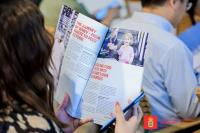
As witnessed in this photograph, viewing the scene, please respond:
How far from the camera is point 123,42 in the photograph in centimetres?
136

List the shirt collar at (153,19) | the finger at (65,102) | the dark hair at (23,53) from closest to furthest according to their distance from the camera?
the dark hair at (23,53)
the finger at (65,102)
the shirt collar at (153,19)

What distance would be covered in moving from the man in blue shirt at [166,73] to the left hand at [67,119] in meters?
0.48

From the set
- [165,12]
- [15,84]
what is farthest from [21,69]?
[165,12]

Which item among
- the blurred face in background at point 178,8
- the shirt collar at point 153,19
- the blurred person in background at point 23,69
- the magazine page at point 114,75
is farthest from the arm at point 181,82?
the blurred person in background at point 23,69

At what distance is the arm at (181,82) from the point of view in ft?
6.13

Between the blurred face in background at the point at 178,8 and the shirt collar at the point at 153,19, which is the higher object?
the blurred face in background at the point at 178,8

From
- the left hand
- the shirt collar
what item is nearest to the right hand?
the left hand

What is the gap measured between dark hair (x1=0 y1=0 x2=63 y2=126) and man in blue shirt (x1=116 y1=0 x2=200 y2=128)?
768mm

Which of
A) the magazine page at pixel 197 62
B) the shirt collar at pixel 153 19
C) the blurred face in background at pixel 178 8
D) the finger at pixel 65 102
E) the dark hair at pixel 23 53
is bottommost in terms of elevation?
the finger at pixel 65 102

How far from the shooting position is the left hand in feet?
4.68

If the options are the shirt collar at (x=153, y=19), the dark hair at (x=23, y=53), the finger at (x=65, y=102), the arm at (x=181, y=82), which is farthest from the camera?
the shirt collar at (x=153, y=19)

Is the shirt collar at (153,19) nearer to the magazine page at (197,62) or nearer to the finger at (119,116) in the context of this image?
the magazine page at (197,62)

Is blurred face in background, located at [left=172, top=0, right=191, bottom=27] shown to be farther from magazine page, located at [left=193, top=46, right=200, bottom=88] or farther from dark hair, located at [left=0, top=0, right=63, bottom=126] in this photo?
dark hair, located at [left=0, top=0, right=63, bottom=126]

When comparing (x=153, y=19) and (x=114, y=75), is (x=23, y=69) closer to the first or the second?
(x=114, y=75)
